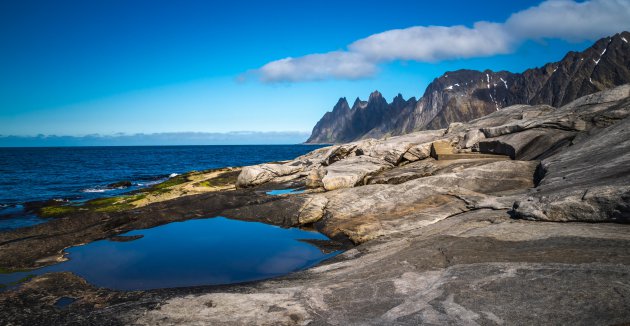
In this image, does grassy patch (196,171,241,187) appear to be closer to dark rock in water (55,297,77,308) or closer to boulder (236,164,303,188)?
boulder (236,164,303,188)

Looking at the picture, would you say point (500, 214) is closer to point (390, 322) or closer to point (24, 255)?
point (390, 322)

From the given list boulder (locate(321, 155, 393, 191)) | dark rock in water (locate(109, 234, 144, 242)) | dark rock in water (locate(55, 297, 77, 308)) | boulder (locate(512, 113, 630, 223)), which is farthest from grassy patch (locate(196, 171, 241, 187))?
boulder (locate(512, 113, 630, 223))

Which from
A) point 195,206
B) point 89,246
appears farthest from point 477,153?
point 89,246

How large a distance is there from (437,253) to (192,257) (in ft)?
38.8

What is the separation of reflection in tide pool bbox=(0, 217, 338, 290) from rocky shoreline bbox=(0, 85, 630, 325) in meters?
1.43

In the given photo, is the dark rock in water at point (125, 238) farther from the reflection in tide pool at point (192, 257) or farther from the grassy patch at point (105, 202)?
the grassy patch at point (105, 202)

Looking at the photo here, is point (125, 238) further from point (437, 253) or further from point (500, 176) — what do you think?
point (500, 176)

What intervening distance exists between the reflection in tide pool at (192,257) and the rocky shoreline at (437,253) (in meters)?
1.43

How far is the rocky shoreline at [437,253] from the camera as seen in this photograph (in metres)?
7.96

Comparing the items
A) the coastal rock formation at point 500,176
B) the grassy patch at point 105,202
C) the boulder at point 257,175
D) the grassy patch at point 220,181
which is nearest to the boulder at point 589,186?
the coastal rock formation at point 500,176

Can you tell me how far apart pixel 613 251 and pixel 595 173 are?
21.3 ft

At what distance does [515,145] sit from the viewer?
25.8 meters

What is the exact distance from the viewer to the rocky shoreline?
26.1 feet

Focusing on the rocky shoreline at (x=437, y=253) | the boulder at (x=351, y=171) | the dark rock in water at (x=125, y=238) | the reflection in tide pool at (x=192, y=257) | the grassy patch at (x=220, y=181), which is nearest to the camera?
the rocky shoreline at (x=437, y=253)
